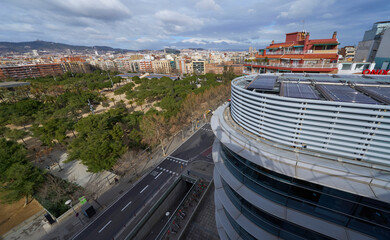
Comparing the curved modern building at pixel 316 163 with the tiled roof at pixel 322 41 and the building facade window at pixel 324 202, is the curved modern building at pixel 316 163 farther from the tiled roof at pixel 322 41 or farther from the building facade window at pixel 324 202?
the tiled roof at pixel 322 41

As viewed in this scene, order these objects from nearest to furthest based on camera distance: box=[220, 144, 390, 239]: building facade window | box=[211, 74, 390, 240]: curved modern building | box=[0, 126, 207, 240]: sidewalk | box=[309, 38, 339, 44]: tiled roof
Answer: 1. box=[211, 74, 390, 240]: curved modern building
2. box=[220, 144, 390, 239]: building facade window
3. box=[0, 126, 207, 240]: sidewalk
4. box=[309, 38, 339, 44]: tiled roof

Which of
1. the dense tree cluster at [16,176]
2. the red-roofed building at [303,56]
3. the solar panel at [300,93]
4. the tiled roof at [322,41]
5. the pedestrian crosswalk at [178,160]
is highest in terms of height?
the tiled roof at [322,41]

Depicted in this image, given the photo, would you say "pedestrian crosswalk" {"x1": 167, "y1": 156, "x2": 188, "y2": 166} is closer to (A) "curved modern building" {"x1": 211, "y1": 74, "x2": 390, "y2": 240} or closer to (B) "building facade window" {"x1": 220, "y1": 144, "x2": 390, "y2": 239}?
(A) "curved modern building" {"x1": 211, "y1": 74, "x2": 390, "y2": 240}

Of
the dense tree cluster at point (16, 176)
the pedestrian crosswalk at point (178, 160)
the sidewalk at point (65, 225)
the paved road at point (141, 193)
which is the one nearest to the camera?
the sidewalk at point (65, 225)

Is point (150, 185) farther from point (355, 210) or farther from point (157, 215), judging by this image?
point (355, 210)

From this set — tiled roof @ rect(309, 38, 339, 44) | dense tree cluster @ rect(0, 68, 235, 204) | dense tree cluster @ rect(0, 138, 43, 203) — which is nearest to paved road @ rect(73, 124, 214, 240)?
dense tree cluster @ rect(0, 68, 235, 204)

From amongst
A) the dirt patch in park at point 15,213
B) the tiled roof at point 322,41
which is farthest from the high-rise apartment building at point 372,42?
the dirt patch in park at point 15,213
